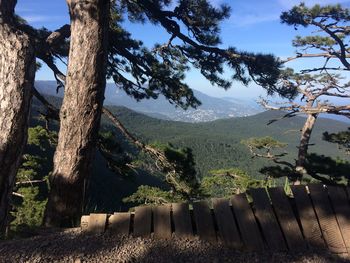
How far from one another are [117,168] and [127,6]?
11.6 feet

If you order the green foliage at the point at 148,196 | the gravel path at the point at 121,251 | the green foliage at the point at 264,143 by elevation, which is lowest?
the green foliage at the point at 148,196

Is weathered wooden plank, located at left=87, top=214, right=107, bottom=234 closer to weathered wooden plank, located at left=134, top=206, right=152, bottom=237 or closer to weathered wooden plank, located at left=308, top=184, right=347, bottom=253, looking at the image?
weathered wooden plank, located at left=134, top=206, right=152, bottom=237

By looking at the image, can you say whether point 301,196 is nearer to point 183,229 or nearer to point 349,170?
point 183,229

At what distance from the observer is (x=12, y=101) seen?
138 inches

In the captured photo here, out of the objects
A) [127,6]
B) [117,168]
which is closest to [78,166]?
[117,168]

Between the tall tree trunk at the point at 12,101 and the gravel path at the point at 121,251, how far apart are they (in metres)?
1.07

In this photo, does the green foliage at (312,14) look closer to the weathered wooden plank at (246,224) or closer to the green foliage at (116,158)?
the green foliage at (116,158)

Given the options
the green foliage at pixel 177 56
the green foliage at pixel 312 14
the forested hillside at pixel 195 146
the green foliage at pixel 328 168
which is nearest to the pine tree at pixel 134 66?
the green foliage at pixel 177 56

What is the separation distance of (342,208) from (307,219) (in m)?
0.37

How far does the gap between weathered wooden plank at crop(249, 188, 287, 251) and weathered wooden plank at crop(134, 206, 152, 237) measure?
909mm

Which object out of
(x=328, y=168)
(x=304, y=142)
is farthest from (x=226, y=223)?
(x=304, y=142)

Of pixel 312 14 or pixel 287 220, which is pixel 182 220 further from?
pixel 312 14

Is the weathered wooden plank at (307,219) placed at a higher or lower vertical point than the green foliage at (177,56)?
lower

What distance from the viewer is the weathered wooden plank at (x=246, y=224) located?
8.91ft
